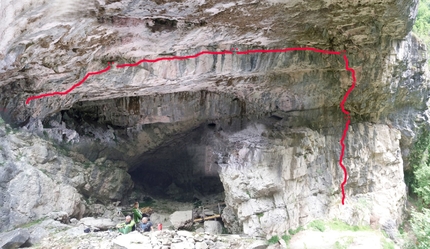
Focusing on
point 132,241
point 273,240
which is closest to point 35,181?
point 132,241

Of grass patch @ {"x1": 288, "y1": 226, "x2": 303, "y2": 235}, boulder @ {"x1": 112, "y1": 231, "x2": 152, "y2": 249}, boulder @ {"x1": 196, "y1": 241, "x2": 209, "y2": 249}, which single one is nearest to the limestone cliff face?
grass patch @ {"x1": 288, "y1": 226, "x2": 303, "y2": 235}

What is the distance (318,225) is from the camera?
364 inches

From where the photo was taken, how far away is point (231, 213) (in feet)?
35.8

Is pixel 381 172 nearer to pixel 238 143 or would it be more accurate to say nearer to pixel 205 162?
pixel 238 143

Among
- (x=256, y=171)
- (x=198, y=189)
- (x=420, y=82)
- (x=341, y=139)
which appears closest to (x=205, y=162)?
(x=198, y=189)

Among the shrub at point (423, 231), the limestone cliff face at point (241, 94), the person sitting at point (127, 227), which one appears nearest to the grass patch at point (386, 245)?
the shrub at point (423, 231)

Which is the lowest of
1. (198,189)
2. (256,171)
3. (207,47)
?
(198,189)

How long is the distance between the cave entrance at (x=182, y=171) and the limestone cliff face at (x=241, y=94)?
0.41ft

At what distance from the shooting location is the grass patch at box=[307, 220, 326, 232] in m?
9.12

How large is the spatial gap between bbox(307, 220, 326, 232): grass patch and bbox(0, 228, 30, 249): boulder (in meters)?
7.24

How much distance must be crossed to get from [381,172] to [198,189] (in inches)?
296

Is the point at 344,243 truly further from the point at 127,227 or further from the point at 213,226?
the point at 127,227

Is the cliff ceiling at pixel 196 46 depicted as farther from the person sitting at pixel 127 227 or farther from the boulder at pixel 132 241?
the boulder at pixel 132 241

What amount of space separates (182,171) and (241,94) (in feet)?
17.8
